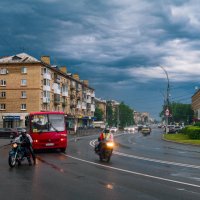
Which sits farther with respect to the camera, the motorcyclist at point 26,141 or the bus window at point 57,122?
the bus window at point 57,122

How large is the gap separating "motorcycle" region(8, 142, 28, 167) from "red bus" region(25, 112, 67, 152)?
716 centimetres

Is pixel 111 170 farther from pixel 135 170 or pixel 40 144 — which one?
pixel 40 144

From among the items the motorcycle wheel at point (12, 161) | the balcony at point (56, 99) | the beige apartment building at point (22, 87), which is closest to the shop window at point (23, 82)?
the beige apartment building at point (22, 87)

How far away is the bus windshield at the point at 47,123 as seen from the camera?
77.9 feet

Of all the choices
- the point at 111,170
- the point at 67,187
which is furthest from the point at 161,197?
the point at 111,170

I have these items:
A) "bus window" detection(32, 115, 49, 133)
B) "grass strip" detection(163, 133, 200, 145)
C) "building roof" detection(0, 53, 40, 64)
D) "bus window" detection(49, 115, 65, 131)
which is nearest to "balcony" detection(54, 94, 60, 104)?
"building roof" detection(0, 53, 40, 64)

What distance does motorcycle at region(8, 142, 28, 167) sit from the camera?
1529 centimetres

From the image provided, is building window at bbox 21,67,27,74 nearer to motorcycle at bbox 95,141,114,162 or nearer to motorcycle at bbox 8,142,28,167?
motorcycle at bbox 95,141,114,162

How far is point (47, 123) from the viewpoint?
2395cm

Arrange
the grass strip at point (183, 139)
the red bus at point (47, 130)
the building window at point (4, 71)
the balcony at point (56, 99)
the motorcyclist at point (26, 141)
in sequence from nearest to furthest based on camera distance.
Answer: the motorcyclist at point (26, 141)
the red bus at point (47, 130)
the grass strip at point (183, 139)
the building window at point (4, 71)
the balcony at point (56, 99)

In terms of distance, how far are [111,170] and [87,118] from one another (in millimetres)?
110371

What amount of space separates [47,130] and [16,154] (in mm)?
8210

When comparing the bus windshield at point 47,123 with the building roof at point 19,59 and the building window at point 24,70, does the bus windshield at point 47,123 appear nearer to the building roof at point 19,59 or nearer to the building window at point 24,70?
the building roof at point 19,59

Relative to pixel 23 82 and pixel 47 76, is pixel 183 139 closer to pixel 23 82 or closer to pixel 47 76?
pixel 23 82
